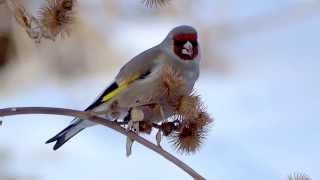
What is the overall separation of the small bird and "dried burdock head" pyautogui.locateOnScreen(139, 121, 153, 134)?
25cm

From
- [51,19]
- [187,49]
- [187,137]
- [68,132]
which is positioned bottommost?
[68,132]

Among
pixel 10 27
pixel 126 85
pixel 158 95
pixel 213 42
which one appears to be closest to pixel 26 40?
pixel 10 27

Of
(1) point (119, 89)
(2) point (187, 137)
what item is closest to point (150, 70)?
(1) point (119, 89)

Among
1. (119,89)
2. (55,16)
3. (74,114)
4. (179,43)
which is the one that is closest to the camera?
(74,114)

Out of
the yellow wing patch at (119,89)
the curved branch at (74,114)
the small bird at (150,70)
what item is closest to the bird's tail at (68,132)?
the small bird at (150,70)

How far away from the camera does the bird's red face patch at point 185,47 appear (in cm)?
222

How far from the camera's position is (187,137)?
5.69 ft

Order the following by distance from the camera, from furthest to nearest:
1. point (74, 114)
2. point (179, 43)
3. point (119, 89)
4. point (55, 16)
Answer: point (179, 43)
point (119, 89)
point (55, 16)
point (74, 114)

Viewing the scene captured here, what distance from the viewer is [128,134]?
1651mm

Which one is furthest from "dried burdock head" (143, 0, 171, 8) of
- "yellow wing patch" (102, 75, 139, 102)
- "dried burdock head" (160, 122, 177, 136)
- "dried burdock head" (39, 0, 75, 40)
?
"yellow wing patch" (102, 75, 139, 102)

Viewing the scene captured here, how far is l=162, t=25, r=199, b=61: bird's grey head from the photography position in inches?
86.7

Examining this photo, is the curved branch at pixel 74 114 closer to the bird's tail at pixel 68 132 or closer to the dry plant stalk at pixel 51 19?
the dry plant stalk at pixel 51 19

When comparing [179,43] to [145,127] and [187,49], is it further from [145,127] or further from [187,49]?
[145,127]

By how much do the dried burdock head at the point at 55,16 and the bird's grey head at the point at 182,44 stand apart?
1.68 ft
